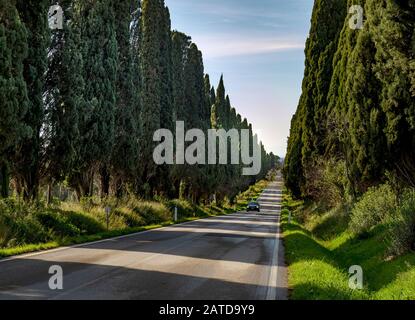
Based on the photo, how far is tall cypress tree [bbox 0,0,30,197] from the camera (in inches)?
547

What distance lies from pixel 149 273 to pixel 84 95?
13852mm

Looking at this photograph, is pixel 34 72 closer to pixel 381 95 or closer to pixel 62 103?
pixel 62 103

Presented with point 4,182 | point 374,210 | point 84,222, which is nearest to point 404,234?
point 374,210

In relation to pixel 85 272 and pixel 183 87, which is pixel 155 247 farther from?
pixel 183 87

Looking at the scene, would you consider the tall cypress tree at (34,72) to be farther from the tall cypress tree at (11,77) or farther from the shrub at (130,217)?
the shrub at (130,217)

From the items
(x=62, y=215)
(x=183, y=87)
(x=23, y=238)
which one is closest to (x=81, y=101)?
(x=62, y=215)

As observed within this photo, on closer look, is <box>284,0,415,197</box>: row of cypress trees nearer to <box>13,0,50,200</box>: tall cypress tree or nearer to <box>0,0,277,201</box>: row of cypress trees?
<box>0,0,277,201</box>: row of cypress trees

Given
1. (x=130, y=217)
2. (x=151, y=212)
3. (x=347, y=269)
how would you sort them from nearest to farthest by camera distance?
(x=347, y=269) < (x=130, y=217) < (x=151, y=212)

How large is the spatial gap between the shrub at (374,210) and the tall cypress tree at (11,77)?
11.9 meters

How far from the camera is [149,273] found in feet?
35.1

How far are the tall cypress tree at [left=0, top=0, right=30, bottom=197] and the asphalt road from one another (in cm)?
357

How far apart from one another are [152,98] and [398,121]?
24082 mm

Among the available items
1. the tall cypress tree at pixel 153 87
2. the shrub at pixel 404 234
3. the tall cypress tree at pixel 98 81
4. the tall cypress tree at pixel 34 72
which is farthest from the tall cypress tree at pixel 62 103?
the tall cypress tree at pixel 153 87

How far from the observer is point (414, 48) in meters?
11.1
